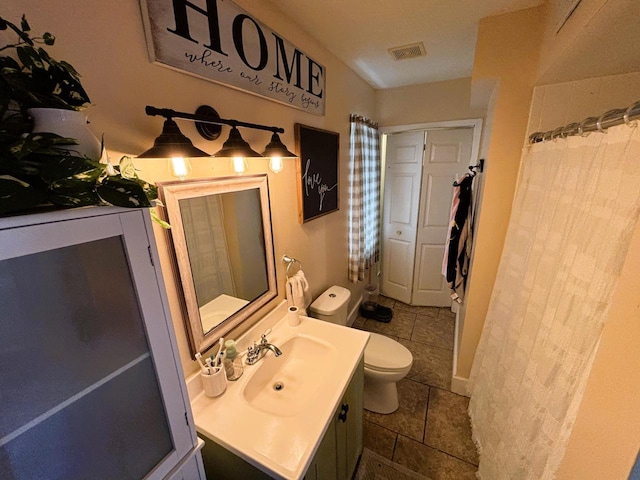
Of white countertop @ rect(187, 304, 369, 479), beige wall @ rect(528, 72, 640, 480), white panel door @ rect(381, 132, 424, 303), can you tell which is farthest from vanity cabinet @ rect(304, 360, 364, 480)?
white panel door @ rect(381, 132, 424, 303)

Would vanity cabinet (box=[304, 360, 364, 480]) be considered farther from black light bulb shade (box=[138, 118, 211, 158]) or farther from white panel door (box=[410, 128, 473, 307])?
white panel door (box=[410, 128, 473, 307])

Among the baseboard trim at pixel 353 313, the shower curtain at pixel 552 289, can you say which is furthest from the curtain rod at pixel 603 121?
the baseboard trim at pixel 353 313

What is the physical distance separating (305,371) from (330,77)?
6.19 ft

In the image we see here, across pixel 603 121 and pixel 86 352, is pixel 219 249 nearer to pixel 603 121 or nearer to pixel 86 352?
pixel 86 352

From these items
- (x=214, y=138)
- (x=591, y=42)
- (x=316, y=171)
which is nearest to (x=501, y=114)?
(x=591, y=42)

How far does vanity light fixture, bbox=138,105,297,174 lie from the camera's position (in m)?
0.72

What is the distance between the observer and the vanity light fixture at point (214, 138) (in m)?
0.72

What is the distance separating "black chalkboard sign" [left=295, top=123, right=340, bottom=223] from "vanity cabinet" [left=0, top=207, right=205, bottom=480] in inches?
42.6

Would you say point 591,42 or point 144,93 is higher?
point 591,42

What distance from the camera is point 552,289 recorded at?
971mm

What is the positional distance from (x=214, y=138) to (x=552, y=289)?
1.45 m

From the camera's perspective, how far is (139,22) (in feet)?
2.45

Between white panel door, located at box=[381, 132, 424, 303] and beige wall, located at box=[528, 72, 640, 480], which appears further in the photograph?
white panel door, located at box=[381, 132, 424, 303]

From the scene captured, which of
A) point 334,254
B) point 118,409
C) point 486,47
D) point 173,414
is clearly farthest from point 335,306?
point 486,47
